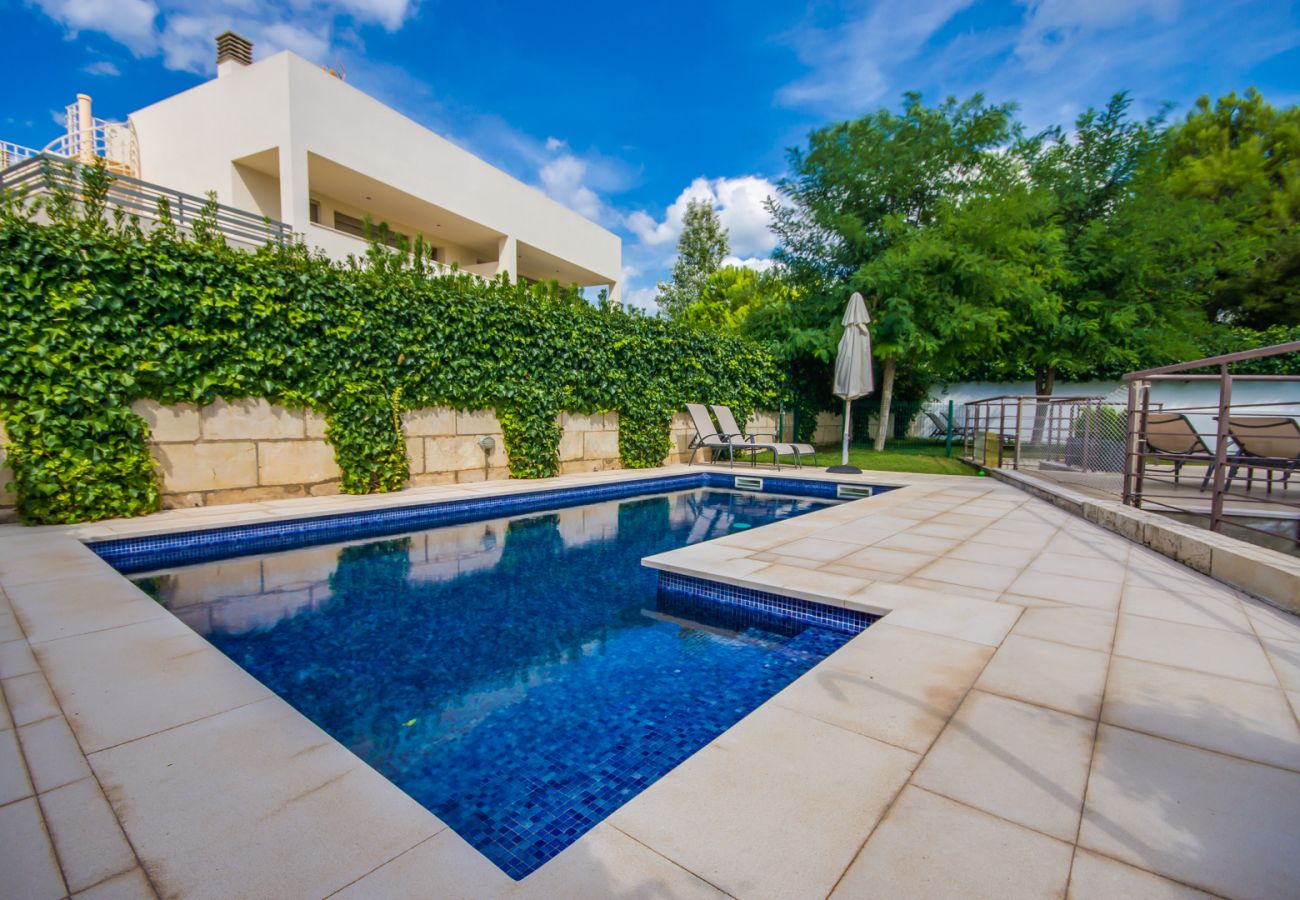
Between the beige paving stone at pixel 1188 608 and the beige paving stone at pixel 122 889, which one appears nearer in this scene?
the beige paving stone at pixel 122 889

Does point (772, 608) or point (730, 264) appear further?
point (730, 264)

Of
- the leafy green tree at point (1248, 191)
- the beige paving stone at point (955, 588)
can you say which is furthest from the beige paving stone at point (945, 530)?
the leafy green tree at point (1248, 191)

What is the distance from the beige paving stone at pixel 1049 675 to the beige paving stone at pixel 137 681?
2.51 m

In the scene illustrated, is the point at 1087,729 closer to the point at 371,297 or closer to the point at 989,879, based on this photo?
the point at 989,879

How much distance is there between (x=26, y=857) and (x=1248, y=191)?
75.8ft

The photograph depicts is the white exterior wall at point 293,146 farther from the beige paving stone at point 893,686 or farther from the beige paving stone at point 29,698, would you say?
the beige paving stone at point 893,686

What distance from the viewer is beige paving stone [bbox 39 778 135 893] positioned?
43.1 inches

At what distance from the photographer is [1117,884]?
1.10 m

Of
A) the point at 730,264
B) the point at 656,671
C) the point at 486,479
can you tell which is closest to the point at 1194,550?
the point at 656,671

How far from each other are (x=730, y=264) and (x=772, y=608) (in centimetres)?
2628

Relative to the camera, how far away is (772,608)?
10.0ft

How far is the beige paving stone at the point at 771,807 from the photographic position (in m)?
1.13

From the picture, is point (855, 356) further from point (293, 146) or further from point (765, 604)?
point (293, 146)

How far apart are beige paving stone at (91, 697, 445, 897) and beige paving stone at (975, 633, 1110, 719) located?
182 cm
